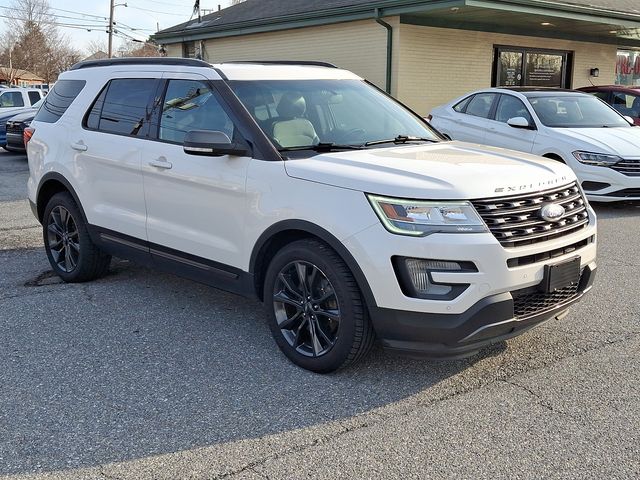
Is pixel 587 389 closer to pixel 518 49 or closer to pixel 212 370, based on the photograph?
pixel 212 370

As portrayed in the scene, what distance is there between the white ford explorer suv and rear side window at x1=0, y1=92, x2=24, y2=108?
15.1 metres

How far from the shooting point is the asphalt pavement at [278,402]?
3035mm

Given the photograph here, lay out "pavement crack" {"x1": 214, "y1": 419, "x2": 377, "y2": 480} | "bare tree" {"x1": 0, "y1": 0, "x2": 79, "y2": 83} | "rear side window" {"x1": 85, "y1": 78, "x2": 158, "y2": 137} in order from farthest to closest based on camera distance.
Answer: "bare tree" {"x1": 0, "y1": 0, "x2": 79, "y2": 83}, "rear side window" {"x1": 85, "y1": 78, "x2": 158, "y2": 137}, "pavement crack" {"x1": 214, "y1": 419, "x2": 377, "y2": 480}

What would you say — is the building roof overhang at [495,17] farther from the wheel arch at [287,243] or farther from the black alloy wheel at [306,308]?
the black alloy wheel at [306,308]

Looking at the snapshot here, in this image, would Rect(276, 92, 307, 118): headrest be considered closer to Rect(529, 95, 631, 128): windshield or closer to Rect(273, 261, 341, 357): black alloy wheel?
Rect(273, 261, 341, 357): black alloy wheel

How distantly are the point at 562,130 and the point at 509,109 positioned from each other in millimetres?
1179

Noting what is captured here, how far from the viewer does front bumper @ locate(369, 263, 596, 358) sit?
11.4ft

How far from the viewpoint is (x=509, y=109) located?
10.6 meters

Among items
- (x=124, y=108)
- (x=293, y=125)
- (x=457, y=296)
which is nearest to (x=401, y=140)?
(x=293, y=125)

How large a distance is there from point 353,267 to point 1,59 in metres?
75.9

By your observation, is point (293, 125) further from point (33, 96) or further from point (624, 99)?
point (33, 96)

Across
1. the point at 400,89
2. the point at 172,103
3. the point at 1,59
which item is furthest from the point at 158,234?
the point at 1,59

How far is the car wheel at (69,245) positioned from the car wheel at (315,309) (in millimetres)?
2228

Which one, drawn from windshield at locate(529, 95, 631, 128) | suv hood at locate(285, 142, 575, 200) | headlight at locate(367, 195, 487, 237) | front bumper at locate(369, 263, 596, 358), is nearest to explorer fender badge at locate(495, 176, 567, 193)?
suv hood at locate(285, 142, 575, 200)
